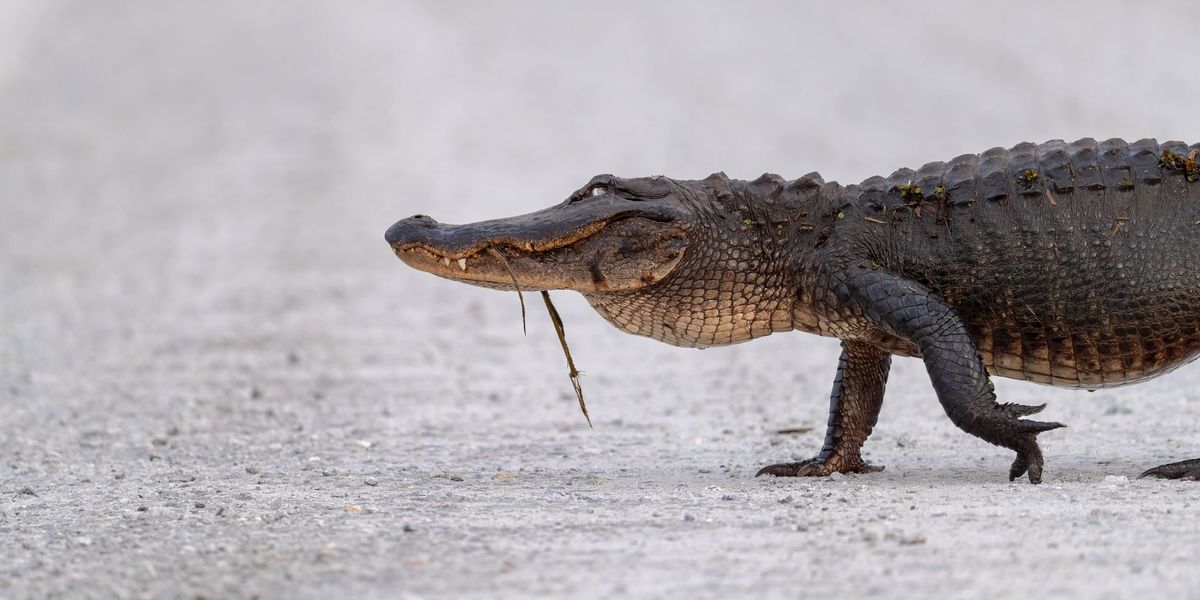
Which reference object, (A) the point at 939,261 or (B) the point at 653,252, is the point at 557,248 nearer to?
(B) the point at 653,252

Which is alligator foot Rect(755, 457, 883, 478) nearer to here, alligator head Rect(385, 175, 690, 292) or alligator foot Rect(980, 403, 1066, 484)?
alligator foot Rect(980, 403, 1066, 484)

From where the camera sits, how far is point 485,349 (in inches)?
466

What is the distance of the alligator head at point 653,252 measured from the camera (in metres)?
6.51

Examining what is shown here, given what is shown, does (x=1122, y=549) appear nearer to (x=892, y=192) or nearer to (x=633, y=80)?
(x=892, y=192)

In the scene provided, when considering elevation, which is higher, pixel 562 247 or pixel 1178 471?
pixel 562 247

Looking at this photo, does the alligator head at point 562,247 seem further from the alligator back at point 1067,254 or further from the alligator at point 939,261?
the alligator back at point 1067,254

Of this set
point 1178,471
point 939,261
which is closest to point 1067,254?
point 939,261

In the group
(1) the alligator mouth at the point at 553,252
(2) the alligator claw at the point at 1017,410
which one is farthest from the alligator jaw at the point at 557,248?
(2) the alligator claw at the point at 1017,410

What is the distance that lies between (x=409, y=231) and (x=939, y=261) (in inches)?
96.2

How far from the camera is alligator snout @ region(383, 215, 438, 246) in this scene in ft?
21.3

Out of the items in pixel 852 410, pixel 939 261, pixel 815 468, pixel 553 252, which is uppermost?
pixel 939 261

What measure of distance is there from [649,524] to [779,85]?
19752 mm

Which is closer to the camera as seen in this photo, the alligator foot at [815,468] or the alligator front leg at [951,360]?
the alligator front leg at [951,360]

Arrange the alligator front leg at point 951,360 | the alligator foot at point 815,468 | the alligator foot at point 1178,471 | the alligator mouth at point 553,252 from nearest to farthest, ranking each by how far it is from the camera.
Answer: the alligator front leg at point 951,360 → the alligator foot at point 1178,471 → the alligator mouth at point 553,252 → the alligator foot at point 815,468
